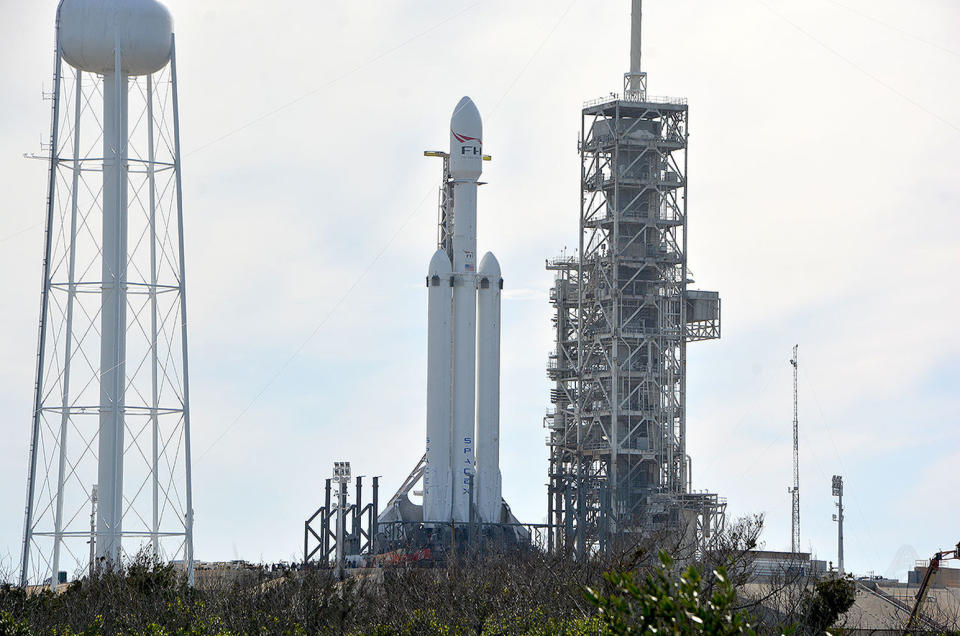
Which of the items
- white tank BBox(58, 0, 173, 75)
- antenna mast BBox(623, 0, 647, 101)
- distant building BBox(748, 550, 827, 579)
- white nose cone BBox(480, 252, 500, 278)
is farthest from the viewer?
antenna mast BBox(623, 0, 647, 101)

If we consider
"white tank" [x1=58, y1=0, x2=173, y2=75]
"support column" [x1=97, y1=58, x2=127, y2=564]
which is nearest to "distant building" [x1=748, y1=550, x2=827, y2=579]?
"support column" [x1=97, y1=58, x2=127, y2=564]

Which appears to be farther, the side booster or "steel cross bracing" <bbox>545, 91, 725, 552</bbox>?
"steel cross bracing" <bbox>545, 91, 725, 552</bbox>

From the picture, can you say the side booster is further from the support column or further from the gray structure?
the support column

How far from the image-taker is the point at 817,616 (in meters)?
37.9

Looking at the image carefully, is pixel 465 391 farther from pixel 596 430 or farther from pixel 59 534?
pixel 59 534

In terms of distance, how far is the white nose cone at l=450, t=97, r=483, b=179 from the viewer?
212 feet

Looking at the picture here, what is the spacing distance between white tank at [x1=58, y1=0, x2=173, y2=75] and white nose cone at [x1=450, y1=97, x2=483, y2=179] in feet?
80.0

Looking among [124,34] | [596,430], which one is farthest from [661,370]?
[124,34]

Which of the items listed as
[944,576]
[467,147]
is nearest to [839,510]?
[944,576]

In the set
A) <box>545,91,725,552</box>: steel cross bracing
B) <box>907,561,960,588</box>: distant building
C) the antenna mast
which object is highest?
the antenna mast

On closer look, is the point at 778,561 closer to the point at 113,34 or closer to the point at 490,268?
the point at 490,268

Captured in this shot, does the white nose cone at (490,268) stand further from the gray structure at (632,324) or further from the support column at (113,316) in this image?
the support column at (113,316)

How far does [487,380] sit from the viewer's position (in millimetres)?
64750

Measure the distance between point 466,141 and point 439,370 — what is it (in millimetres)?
9873
